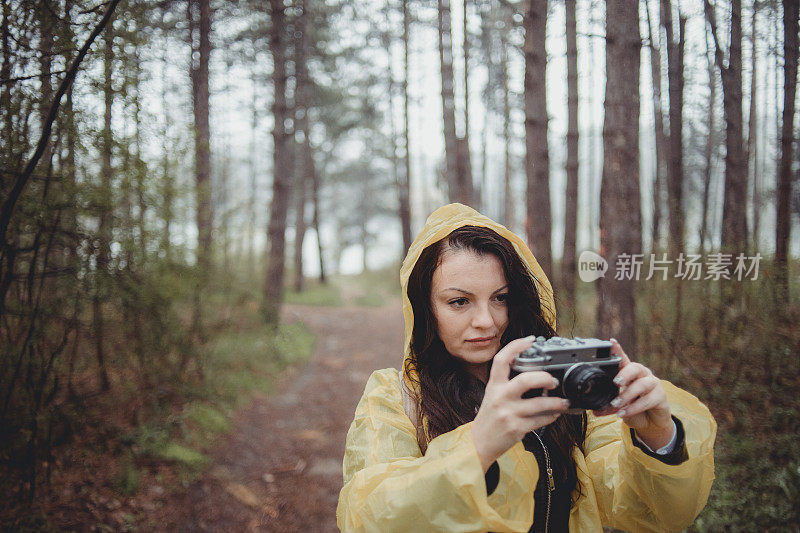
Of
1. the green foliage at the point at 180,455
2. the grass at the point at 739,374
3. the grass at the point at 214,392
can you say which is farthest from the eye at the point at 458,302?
the green foliage at the point at 180,455

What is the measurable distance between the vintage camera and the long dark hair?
0.39 metres

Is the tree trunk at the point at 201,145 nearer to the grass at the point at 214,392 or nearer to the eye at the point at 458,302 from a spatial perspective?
the grass at the point at 214,392

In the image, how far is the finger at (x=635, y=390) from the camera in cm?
140

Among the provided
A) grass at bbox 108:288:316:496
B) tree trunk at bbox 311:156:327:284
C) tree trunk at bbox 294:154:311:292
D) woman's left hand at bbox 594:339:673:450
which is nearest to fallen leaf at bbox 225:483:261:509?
grass at bbox 108:288:316:496

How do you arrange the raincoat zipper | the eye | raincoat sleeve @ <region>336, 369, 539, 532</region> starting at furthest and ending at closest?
the eye, the raincoat zipper, raincoat sleeve @ <region>336, 369, 539, 532</region>

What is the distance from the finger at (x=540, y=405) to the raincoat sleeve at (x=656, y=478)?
40 centimetres

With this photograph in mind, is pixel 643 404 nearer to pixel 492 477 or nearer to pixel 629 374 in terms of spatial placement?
pixel 629 374

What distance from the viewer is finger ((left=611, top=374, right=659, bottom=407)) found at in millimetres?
1402

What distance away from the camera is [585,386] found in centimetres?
134

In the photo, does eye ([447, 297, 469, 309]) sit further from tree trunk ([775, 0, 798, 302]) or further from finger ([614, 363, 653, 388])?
tree trunk ([775, 0, 798, 302])

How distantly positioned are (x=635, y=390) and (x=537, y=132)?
4.98 meters

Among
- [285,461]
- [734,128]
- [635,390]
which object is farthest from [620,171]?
[285,461]

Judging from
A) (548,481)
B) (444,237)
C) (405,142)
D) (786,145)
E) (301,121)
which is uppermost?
(301,121)

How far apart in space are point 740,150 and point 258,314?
27.2 ft
